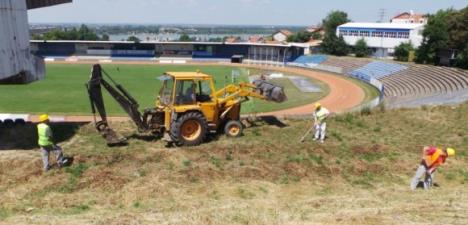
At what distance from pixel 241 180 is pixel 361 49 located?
63249 mm

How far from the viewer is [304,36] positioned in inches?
3755

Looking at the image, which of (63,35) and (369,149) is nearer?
(369,149)

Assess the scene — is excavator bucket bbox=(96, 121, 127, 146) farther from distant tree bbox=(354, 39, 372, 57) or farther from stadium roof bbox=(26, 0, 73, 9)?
distant tree bbox=(354, 39, 372, 57)

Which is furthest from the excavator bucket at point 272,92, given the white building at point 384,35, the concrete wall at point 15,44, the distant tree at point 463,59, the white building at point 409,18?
the white building at point 409,18

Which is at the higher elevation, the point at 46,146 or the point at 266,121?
the point at 46,146

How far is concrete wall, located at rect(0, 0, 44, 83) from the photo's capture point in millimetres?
15039

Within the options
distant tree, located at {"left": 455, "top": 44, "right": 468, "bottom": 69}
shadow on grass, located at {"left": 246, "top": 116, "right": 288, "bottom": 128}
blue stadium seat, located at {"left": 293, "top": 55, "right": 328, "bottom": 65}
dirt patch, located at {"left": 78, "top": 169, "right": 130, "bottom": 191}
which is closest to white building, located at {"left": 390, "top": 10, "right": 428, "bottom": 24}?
blue stadium seat, located at {"left": 293, "top": 55, "right": 328, "bottom": 65}

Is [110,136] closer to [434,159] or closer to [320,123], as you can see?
[320,123]

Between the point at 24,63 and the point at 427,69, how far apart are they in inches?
1635

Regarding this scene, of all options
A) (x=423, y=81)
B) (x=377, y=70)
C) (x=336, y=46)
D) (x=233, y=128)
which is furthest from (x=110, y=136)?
(x=336, y=46)

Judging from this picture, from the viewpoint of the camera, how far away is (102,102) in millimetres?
14398

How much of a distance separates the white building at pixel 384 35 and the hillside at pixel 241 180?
55816mm

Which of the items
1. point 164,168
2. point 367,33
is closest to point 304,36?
point 367,33

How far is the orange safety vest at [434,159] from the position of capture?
11102 millimetres
